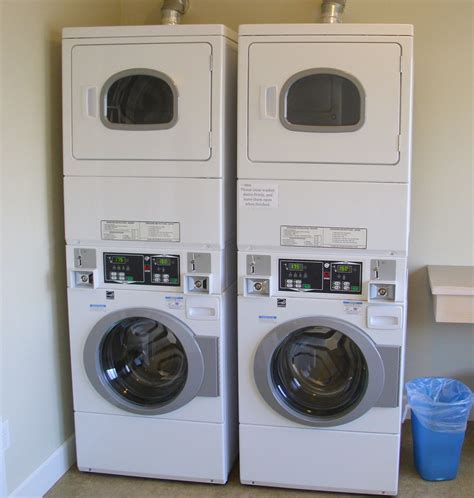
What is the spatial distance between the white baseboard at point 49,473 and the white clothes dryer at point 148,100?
1245 mm

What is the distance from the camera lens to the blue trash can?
266 centimetres

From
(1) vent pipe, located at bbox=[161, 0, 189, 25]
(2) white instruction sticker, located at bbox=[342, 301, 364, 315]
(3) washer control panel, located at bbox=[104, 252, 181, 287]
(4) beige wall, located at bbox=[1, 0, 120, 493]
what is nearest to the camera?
(4) beige wall, located at bbox=[1, 0, 120, 493]

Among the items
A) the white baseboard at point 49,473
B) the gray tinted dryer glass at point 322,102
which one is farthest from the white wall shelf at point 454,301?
the white baseboard at point 49,473

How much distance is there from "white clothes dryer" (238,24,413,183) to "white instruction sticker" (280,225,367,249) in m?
0.20

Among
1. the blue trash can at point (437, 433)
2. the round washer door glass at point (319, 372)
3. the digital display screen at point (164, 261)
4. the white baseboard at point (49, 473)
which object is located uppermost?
the digital display screen at point (164, 261)

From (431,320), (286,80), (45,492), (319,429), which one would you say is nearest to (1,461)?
(45,492)

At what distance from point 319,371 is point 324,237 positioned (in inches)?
23.9

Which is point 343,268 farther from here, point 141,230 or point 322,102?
point 141,230

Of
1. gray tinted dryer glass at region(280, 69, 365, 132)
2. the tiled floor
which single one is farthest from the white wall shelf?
gray tinted dryer glass at region(280, 69, 365, 132)

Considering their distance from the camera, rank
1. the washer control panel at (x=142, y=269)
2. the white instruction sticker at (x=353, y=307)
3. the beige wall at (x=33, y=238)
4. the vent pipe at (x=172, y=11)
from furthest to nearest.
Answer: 1. the vent pipe at (x=172, y=11)
2. the washer control panel at (x=142, y=269)
3. the white instruction sticker at (x=353, y=307)
4. the beige wall at (x=33, y=238)

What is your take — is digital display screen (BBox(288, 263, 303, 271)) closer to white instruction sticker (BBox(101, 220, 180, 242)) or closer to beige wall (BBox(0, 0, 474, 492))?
white instruction sticker (BBox(101, 220, 180, 242))

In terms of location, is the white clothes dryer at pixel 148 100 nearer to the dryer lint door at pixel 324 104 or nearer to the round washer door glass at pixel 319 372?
the dryer lint door at pixel 324 104

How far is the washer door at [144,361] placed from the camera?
2.58m

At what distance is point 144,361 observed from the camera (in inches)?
109
